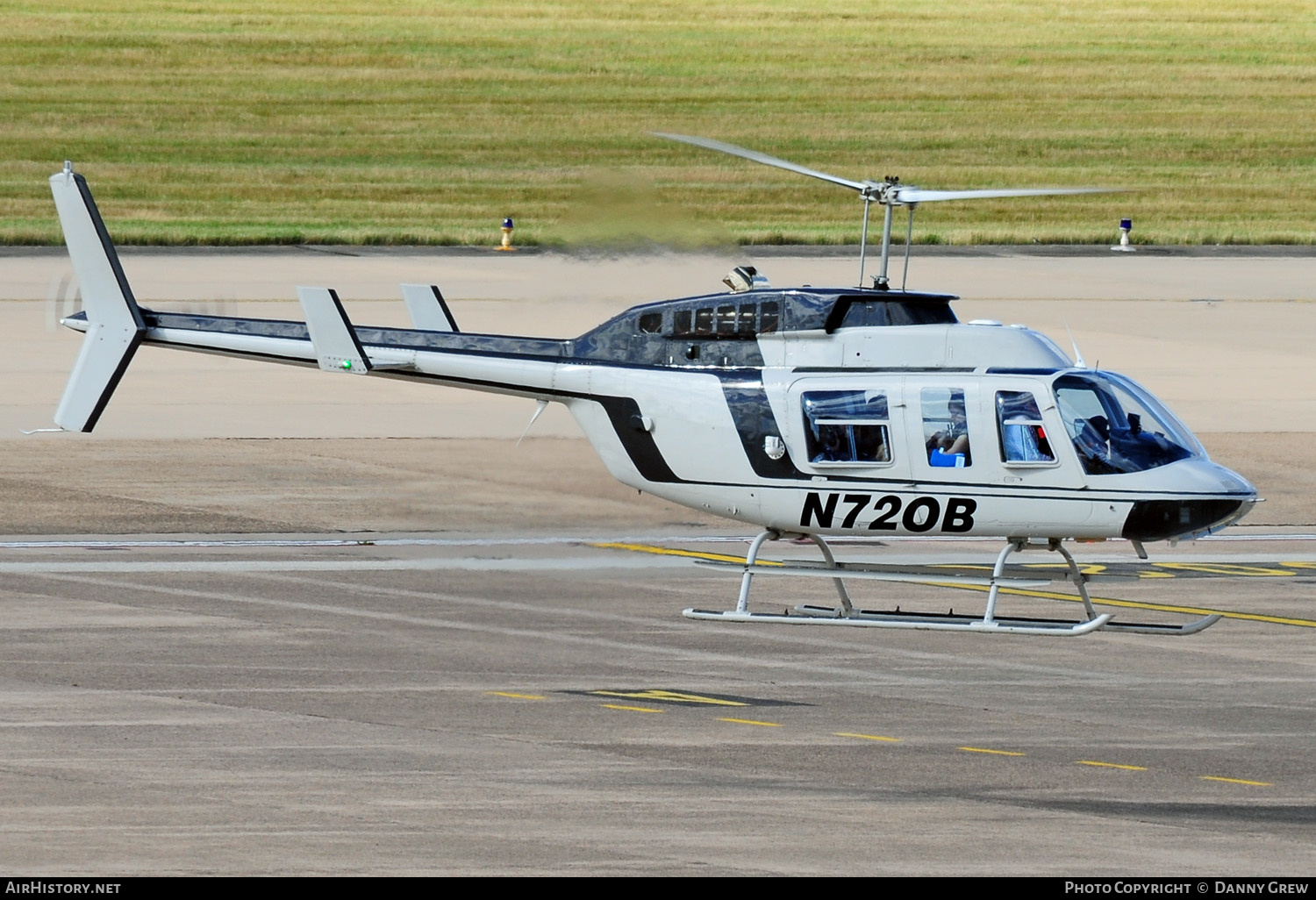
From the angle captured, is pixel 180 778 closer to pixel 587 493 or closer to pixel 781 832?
pixel 781 832

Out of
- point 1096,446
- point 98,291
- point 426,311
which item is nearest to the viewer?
point 1096,446

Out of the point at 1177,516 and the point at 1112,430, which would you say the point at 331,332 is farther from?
the point at 1177,516

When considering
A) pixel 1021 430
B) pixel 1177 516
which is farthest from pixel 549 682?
pixel 1177 516

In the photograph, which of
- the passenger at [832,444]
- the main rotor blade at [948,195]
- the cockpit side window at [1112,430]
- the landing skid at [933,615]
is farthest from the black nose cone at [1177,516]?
the main rotor blade at [948,195]

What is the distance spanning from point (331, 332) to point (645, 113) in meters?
59.8

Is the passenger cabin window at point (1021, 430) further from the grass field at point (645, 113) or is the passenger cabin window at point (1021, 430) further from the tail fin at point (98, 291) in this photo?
the grass field at point (645, 113)

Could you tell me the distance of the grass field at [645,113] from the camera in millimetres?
67875

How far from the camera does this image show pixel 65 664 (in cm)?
2117

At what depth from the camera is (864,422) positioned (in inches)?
840

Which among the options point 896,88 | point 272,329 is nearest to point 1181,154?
point 896,88

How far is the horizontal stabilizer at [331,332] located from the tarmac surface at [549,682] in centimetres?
290

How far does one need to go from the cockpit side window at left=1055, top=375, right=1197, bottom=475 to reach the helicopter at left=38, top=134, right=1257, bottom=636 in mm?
19

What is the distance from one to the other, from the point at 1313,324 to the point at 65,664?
34655 millimetres

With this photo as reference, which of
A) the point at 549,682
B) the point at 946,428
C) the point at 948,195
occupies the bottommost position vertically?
the point at 549,682
